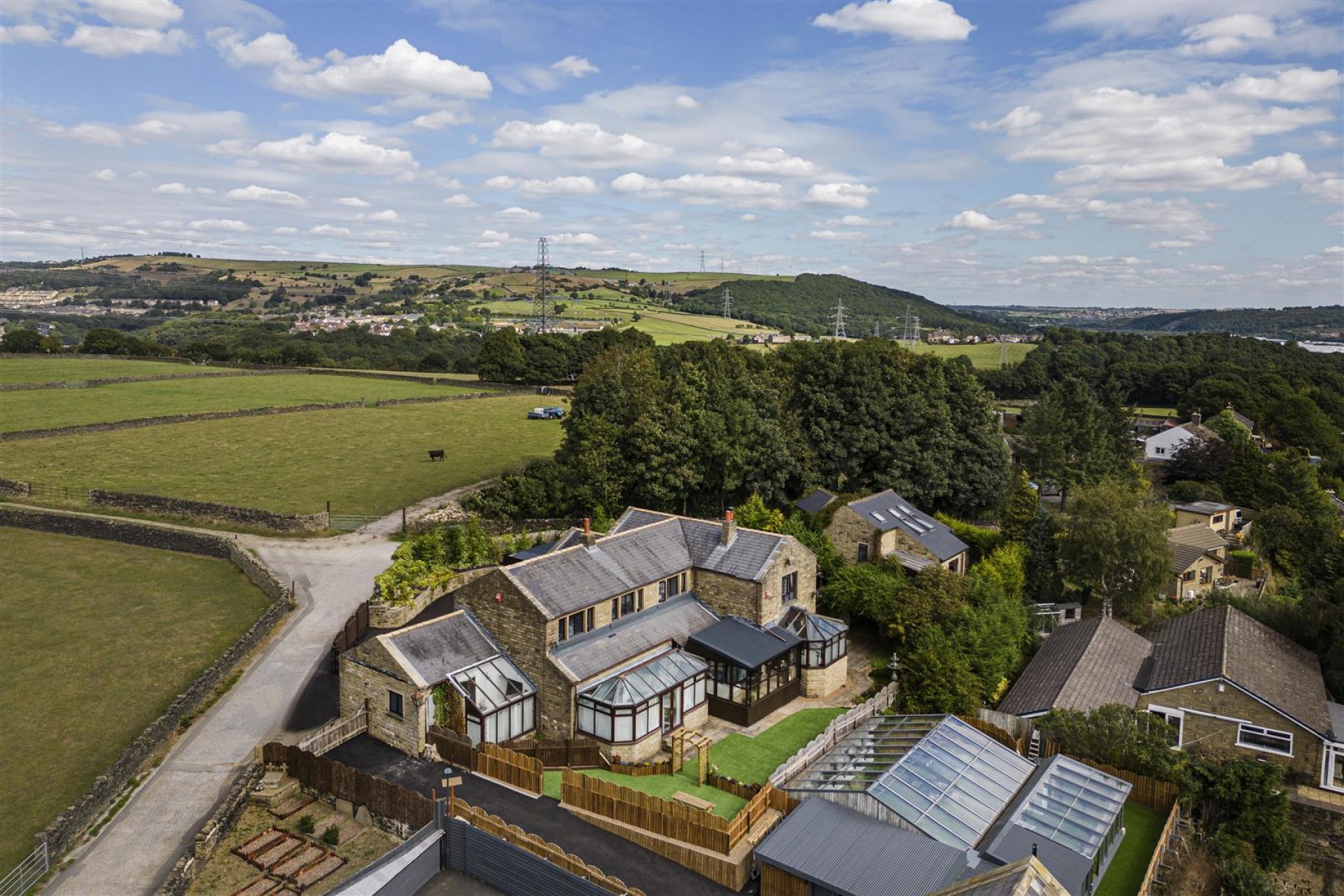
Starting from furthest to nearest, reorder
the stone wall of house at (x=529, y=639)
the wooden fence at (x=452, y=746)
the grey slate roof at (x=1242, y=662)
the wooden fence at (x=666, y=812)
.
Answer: the grey slate roof at (x=1242, y=662) < the stone wall of house at (x=529, y=639) < the wooden fence at (x=452, y=746) < the wooden fence at (x=666, y=812)

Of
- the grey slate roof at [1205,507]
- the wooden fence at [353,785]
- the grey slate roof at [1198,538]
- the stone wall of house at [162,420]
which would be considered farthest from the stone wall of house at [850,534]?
the stone wall of house at [162,420]

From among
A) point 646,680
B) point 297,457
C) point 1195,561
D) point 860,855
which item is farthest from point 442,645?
point 297,457

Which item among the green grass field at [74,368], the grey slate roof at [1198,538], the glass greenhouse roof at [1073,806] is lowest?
the grey slate roof at [1198,538]

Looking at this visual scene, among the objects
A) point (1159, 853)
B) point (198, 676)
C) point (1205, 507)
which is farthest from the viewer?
point (1205, 507)

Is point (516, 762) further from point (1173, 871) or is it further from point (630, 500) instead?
point (630, 500)

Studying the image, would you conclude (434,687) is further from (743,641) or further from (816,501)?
(816,501)

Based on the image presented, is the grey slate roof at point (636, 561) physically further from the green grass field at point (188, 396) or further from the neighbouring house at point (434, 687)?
the green grass field at point (188, 396)

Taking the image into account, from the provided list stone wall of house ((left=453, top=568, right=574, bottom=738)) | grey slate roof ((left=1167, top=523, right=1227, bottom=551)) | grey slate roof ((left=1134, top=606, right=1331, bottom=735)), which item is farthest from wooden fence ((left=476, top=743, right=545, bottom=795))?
grey slate roof ((left=1167, top=523, right=1227, bottom=551))
